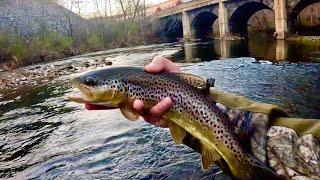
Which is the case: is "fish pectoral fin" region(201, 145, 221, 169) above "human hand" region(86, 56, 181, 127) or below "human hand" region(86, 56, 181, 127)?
below

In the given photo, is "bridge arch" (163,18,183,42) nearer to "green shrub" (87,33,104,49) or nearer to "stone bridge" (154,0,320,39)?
"stone bridge" (154,0,320,39)

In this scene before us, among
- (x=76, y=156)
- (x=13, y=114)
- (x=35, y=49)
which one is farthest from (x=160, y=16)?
(x=76, y=156)

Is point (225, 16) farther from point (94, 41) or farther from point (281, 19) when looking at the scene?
point (94, 41)

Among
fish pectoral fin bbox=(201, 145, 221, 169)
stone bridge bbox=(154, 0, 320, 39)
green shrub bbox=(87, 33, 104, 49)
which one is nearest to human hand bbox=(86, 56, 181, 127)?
fish pectoral fin bbox=(201, 145, 221, 169)


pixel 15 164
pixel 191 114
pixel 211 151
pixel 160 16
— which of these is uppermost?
pixel 160 16

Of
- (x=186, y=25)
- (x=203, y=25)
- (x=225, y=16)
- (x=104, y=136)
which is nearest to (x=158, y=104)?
(x=104, y=136)

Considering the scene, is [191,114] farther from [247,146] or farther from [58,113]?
[58,113]

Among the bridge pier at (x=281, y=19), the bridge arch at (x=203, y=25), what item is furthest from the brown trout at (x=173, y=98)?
the bridge arch at (x=203, y=25)
